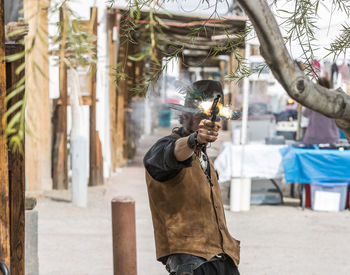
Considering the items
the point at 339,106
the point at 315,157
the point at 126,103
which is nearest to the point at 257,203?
the point at 315,157

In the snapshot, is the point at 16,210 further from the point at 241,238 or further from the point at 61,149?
the point at 61,149

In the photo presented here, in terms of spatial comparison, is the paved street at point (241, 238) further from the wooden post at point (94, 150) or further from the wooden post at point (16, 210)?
the wooden post at point (16, 210)

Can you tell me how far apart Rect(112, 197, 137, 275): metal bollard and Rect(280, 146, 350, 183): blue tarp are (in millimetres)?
4441

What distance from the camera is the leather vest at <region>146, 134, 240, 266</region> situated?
2.92 meters

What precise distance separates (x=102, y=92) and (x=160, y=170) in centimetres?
793

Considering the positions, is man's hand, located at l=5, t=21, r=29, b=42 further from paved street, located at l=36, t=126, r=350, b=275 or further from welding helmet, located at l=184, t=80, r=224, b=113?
paved street, located at l=36, t=126, r=350, b=275

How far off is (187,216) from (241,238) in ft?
13.7

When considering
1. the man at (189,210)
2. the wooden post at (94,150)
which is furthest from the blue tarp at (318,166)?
the man at (189,210)

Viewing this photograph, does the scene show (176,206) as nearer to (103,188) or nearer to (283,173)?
(283,173)

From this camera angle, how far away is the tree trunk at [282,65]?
4.82 ft

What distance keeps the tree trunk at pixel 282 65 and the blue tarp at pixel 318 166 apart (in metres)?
6.57

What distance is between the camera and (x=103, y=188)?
31.7 feet

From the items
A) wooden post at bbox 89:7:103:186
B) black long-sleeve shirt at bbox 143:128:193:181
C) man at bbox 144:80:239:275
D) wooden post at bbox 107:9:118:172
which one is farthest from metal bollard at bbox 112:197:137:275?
wooden post at bbox 107:9:118:172

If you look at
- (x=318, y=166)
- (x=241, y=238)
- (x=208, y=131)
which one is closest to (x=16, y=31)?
(x=208, y=131)
